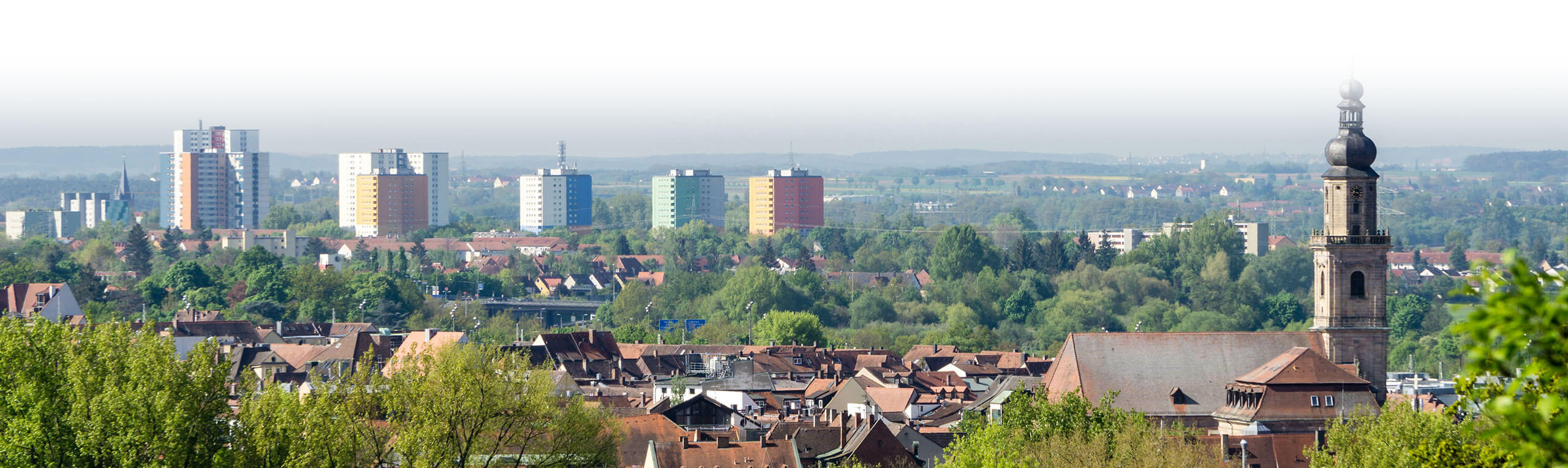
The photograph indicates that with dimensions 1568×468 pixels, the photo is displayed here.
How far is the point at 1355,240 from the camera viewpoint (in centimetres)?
5253

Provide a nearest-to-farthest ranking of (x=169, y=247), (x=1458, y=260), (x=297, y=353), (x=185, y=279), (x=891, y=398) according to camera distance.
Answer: (x=891, y=398) < (x=297, y=353) < (x=185, y=279) < (x=169, y=247) < (x=1458, y=260)

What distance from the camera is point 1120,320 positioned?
12456 centimetres

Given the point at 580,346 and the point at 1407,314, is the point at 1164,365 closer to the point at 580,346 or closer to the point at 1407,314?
the point at 580,346

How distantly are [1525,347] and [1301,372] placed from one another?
40.9 m

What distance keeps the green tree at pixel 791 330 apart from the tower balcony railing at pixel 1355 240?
51.3 m

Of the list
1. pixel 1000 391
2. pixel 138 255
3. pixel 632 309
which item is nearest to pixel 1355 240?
pixel 1000 391

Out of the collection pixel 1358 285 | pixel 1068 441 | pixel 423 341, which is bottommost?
pixel 423 341

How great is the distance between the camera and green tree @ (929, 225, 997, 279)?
488 feet

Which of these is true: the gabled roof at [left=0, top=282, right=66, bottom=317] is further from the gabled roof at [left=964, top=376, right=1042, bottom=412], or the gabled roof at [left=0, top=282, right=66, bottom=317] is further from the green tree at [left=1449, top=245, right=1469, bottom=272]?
the green tree at [left=1449, top=245, right=1469, bottom=272]

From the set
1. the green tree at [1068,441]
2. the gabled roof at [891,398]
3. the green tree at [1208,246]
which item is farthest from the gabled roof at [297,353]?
the green tree at [1208,246]

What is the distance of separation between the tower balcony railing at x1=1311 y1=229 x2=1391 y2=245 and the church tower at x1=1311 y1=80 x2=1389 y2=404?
0.05 ft

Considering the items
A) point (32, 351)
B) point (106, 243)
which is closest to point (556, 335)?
point (32, 351)

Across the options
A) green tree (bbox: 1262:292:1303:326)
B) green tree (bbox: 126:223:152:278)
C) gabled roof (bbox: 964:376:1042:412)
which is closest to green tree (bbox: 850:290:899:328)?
green tree (bbox: 1262:292:1303:326)

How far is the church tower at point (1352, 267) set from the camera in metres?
51.6
